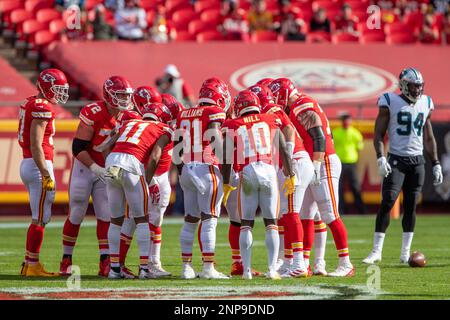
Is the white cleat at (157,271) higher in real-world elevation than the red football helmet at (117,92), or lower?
lower

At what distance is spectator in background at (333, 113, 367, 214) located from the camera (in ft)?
59.9

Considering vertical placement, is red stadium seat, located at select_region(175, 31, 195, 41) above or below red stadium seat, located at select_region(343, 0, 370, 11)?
below

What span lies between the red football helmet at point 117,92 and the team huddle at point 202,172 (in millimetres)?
13

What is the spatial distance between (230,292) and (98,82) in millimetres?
11557

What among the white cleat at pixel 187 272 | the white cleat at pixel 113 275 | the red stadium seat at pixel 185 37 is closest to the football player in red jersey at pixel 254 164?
the white cleat at pixel 187 272

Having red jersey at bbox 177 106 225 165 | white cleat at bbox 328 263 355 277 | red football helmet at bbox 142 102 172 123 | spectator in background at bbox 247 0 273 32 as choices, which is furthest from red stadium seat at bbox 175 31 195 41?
white cleat at bbox 328 263 355 277

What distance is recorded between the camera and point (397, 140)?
11.1 meters

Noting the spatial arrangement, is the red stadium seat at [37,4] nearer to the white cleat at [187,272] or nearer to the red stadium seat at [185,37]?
the red stadium seat at [185,37]

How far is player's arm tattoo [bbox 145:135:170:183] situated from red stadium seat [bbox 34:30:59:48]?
11.4 m

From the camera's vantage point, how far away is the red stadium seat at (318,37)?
70.9 feet

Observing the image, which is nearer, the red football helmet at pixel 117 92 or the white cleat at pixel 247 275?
the white cleat at pixel 247 275

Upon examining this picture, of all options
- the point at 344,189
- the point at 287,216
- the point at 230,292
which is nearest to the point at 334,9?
the point at 344,189

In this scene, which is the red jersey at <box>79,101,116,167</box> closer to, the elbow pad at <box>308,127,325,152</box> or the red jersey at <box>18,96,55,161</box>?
the red jersey at <box>18,96,55,161</box>

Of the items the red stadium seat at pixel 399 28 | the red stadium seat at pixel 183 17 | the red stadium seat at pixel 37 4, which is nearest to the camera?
the red stadium seat at pixel 37 4
